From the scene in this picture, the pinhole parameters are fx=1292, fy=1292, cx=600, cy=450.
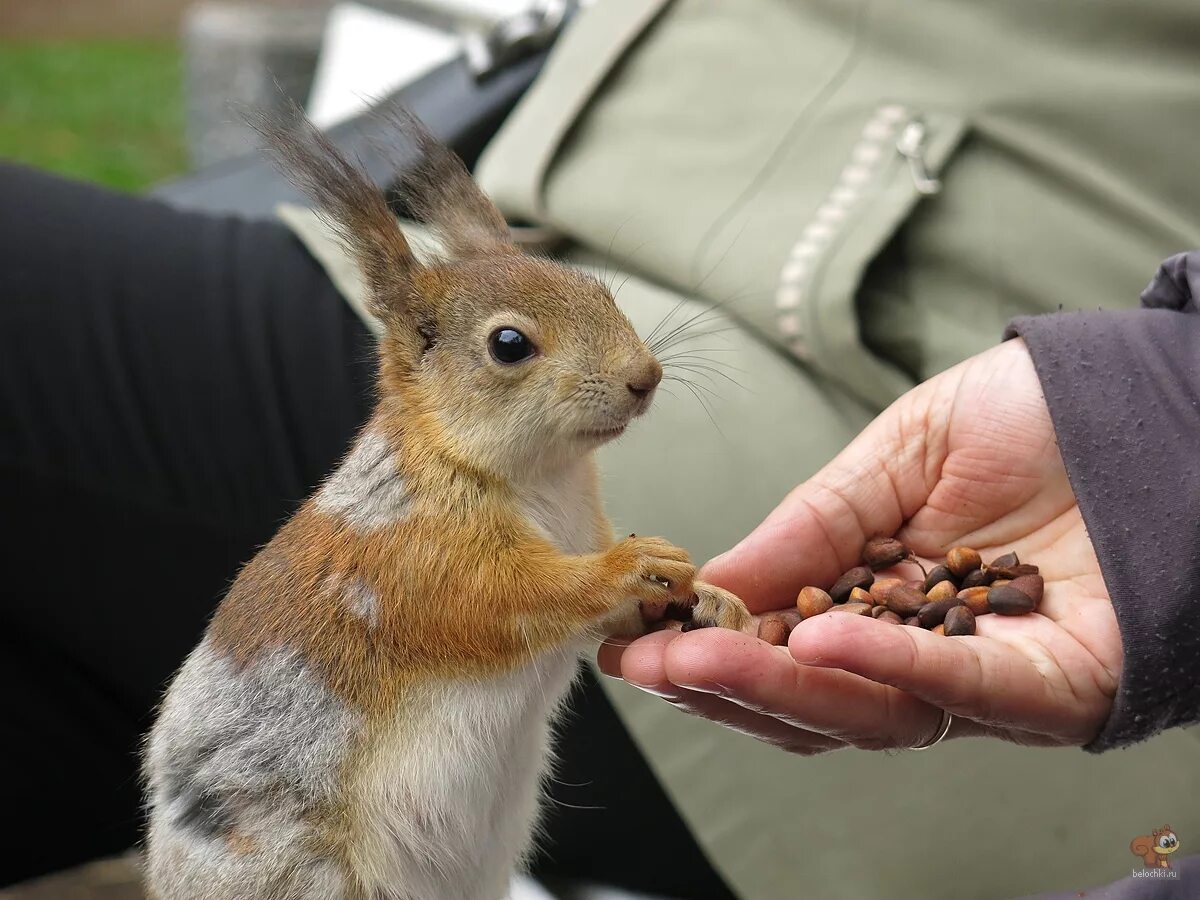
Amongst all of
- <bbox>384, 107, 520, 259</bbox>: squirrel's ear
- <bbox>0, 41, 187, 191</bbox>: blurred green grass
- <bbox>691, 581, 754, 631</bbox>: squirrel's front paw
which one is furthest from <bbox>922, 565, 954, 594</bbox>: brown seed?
<bbox>0, 41, 187, 191</bbox>: blurred green grass

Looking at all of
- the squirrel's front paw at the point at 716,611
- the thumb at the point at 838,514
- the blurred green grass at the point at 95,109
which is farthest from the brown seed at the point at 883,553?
the blurred green grass at the point at 95,109

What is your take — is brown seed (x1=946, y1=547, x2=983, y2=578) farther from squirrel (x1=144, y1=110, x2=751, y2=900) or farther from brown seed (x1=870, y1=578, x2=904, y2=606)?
squirrel (x1=144, y1=110, x2=751, y2=900)

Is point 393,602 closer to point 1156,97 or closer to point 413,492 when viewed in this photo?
point 413,492

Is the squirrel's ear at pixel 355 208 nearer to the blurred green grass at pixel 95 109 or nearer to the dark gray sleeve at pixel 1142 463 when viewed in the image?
the dark gray sleeve at pixel 1142 463

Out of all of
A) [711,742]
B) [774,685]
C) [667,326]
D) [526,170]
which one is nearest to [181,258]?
[526,170]

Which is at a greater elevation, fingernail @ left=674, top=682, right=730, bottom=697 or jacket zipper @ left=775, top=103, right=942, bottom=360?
jacket zipper @ left=775, top=103, right=942, bottom=360
